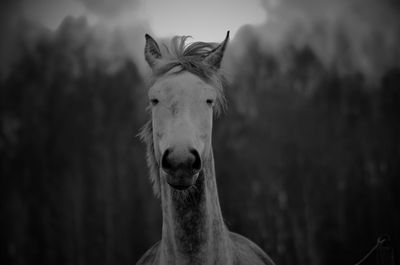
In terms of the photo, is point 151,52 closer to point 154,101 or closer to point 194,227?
point 154,101

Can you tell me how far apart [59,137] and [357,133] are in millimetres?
15447

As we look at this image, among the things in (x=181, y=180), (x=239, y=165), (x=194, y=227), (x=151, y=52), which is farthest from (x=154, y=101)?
(x=239, y=165)

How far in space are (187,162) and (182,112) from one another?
0.44 metres

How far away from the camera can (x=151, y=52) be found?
3086 mm

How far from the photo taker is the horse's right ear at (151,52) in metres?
3.03

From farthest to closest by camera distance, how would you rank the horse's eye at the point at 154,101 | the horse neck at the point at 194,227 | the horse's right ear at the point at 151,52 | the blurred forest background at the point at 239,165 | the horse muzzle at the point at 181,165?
the blurred forest background at the point at 239,165, the horse's right ear at the point at 151,52, the horse's eye at the point at 154,101, the horse neck at the point at 194,227, the horse muzzle at the point at 181,165

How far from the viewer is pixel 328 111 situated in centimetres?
1748

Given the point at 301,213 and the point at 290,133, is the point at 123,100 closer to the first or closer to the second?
the point at 290,133

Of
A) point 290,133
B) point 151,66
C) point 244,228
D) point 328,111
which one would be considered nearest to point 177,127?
point 151,66

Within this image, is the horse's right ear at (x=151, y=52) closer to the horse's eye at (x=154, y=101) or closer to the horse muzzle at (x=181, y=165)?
the horse's eye at (x=154, y=101)

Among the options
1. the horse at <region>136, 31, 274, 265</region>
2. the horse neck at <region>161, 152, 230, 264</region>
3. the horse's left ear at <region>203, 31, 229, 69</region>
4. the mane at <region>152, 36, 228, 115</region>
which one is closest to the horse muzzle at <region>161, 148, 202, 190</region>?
the horse at <region>136, 31, 274, 265</region>

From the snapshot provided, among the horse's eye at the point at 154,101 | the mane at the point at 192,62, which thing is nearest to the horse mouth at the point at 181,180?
the horse's eye at the point at 154,101

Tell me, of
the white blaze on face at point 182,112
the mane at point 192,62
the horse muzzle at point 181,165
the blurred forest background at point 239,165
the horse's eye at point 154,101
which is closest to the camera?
the horse muzzle at point 181,165

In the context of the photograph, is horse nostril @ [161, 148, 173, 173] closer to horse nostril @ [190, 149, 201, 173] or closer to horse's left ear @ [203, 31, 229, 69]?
horse nostril @ [190, 149, 201, 173]
